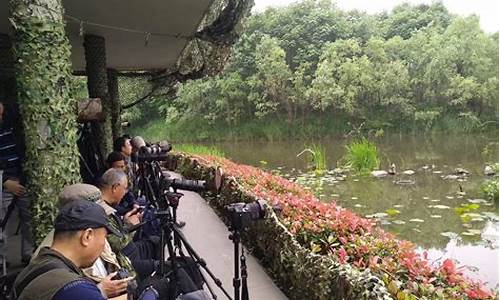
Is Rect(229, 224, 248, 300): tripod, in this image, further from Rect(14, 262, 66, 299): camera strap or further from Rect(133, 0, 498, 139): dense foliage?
Rect(133, 0, 498, 139): dense foliage

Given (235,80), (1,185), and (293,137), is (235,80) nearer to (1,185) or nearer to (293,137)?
(293,137)

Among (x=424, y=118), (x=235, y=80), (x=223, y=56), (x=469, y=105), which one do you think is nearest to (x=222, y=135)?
(x=235, y=80)

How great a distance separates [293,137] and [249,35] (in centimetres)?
689

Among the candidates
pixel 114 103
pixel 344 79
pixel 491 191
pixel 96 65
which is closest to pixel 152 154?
pixel 96 65

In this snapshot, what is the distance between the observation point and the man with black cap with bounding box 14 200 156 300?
3.93 ft

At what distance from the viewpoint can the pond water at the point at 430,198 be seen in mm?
5934

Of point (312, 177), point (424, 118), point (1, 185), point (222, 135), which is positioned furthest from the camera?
point (222, 135)

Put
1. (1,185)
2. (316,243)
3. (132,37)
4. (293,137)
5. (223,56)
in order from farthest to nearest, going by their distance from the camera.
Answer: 1. (293,137)
2. (223,56)
3. (132,37)
4. (316,243)
5. (1,185)

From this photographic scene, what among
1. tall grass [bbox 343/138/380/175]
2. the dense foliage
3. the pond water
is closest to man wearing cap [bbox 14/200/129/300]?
the pond water

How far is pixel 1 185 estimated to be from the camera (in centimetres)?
279

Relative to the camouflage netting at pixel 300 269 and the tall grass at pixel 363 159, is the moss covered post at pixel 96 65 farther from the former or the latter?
the tall grass at pixel 363 159

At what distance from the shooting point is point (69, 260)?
1318mm

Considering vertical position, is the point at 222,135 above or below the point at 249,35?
below

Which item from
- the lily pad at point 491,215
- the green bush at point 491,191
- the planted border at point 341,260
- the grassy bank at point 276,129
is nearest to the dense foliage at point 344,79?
the grassy bank at point 276,129
